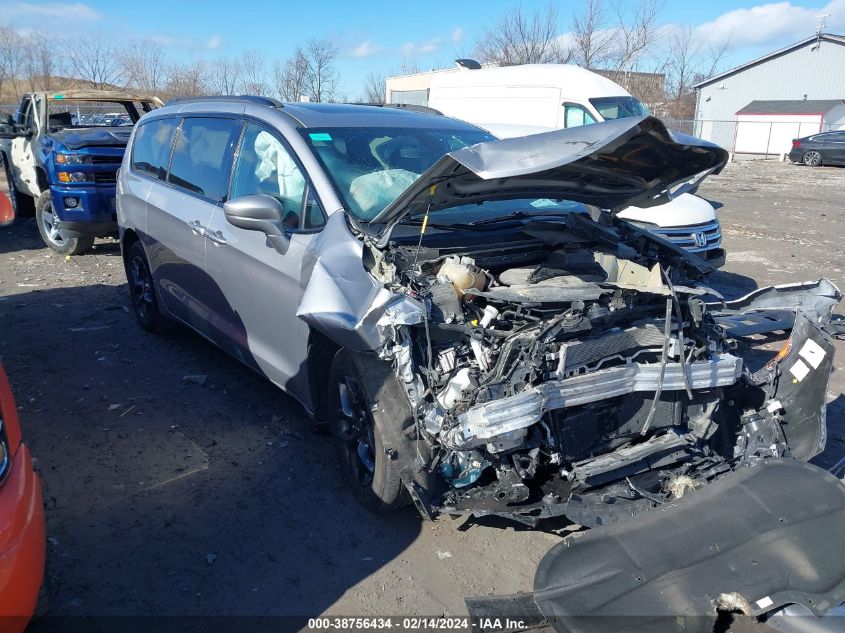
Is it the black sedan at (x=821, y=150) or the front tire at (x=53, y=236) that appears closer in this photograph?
the front tire at (x=53, y=236)

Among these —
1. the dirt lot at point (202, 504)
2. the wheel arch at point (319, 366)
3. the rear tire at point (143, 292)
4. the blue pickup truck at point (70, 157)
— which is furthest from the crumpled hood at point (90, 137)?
the wheel arch at point (319, 366)

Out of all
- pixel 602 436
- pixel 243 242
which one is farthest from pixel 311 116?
pixel 602 436

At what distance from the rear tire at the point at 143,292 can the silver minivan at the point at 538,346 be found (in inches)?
70.4

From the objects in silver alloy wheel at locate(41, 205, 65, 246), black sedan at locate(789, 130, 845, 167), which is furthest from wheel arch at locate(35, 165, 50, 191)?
black sedan at locate(789, 130, 845, 167)

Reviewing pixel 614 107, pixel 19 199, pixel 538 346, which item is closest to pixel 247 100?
pixel 538 346

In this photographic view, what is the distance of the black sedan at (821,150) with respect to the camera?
25.3m

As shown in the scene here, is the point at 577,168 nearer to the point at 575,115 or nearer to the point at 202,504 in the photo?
the point at 202,504

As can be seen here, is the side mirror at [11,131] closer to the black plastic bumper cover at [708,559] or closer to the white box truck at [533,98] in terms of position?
the white box truck at [533,98]

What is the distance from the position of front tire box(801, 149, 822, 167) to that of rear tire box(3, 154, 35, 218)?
2663 cm

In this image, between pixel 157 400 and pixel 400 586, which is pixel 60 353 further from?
pixel 400 586

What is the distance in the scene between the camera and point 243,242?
13.2 feet

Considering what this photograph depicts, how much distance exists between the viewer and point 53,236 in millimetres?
9430

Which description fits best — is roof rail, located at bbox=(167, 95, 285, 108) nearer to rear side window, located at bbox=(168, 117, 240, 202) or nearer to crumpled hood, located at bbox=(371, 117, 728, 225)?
rear side window, located at bbox=(168, 117, 240, 202)

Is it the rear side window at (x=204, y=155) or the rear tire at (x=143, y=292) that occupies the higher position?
the rear side window at (x=204, y=155)
